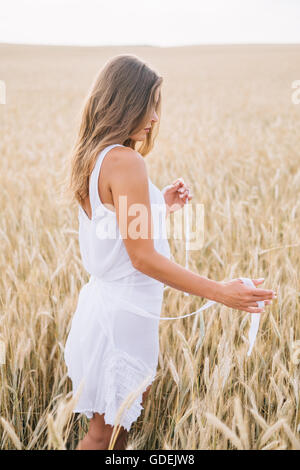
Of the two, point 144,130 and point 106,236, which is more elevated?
point 144,130

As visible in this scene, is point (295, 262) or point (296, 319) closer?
point (296, 319)

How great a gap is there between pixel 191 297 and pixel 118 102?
3.23 feet

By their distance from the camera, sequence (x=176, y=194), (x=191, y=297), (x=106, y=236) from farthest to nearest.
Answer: (x=191, y=297) < (x=176, y=194) < (x=106, y=236)

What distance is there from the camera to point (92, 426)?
108 centimetres

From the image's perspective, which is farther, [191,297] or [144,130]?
[191,297]

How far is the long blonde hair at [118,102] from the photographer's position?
0.94 meters

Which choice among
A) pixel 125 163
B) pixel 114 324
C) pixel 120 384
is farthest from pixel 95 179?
pixel 120 384

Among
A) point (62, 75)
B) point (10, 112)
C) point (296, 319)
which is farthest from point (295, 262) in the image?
point (62, 75)

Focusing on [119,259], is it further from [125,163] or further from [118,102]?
[118,102]

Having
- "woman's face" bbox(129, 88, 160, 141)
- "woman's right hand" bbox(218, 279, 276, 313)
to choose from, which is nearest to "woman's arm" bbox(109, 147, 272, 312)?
"woman's right hand" bbox(218, 279, 276, 313)

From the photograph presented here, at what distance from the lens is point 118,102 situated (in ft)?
3.11

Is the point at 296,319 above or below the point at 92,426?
above
